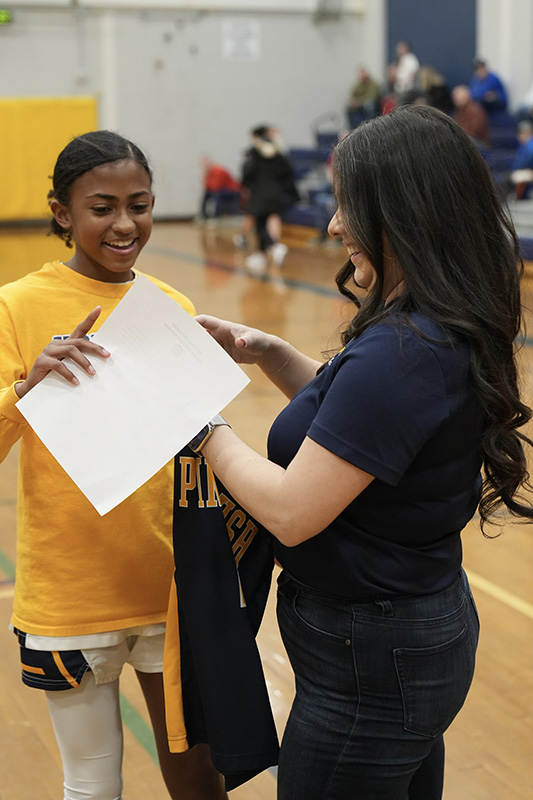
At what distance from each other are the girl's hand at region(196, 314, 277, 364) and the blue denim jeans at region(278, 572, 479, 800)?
442 millimetres

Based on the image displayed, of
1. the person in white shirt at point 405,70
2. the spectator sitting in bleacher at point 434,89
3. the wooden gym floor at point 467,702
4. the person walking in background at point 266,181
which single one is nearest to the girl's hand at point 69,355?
the wooden gym floor at point 467,702

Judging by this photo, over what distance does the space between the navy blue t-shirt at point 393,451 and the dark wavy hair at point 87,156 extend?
61cm

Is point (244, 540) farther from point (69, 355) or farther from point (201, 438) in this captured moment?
point (69, 355)

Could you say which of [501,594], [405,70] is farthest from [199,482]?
[405,70]

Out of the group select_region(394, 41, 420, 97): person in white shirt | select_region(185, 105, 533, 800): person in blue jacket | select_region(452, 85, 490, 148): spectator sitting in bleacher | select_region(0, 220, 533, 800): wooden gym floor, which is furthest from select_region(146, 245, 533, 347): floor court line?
select_region(185, 105, 533, 800): person in blue jacket

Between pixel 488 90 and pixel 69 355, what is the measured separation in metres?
14.1

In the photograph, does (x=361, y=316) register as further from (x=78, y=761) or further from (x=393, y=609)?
(x=78, y=761)

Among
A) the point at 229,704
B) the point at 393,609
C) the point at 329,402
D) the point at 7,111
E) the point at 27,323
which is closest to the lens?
the point at 329,402

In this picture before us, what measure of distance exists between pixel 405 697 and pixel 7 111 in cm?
1617

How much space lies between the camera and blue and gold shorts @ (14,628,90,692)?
1.70 metres

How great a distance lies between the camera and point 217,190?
664 inches

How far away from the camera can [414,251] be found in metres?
1.31

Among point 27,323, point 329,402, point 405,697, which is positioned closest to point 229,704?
point 405,697

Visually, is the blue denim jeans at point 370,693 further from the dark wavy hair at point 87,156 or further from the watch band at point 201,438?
the dark wavy hair at point 87,156
